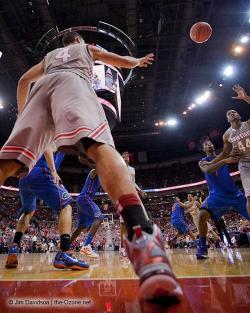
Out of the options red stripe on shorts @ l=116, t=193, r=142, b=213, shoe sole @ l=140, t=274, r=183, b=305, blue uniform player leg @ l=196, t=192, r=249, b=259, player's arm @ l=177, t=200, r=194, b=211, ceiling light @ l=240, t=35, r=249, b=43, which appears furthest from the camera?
ceiling light @ l=240, t=35, r=249, b=43

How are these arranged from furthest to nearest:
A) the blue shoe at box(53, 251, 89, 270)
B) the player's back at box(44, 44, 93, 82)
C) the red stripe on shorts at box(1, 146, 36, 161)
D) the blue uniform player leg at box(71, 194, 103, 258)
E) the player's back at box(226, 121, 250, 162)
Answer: the blue uniform player leg at box(71, 194, 103, 258)
the player's back at box(226, 121, 250, 162)
the blue shoe at box(53, 251, 89, 270)
the player's back at box(44, 44, 93, 82)
the red stripe on shorts at box(1, 146, 36, 161)

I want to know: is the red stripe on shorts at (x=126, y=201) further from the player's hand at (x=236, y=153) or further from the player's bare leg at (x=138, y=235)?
the player's hand at (x=236, y=153)

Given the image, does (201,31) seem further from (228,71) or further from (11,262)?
(228,71)

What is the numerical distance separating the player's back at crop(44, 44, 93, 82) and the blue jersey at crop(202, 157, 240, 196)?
320 cm

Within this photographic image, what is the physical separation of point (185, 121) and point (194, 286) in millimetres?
27269

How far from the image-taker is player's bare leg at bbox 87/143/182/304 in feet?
2.72

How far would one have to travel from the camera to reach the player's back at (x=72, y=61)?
1784mm

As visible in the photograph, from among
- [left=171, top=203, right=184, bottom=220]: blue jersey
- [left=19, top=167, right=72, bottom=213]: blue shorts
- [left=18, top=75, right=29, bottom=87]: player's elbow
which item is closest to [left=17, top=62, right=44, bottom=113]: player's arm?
[left=18, top=75, right=29, bottom=87]: player's elbow

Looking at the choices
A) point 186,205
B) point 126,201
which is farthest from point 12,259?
point 186,205

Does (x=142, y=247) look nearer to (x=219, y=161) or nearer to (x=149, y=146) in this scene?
(x=219, y=161)

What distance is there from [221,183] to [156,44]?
42.6 ft

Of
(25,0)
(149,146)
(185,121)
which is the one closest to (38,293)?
(25,0)

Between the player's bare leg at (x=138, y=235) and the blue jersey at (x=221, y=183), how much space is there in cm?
346

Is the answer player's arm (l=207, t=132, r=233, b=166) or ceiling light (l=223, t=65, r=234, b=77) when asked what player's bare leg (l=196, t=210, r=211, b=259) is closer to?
player's arm (l=207, t=132, r=233, b=166)
